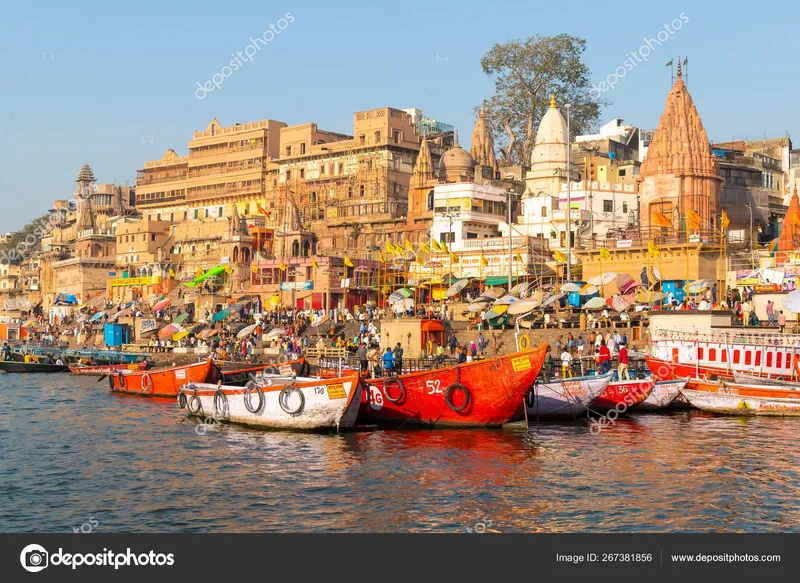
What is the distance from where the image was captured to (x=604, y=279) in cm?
4941

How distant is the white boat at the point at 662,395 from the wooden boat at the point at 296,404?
10554mm

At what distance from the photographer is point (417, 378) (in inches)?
1174

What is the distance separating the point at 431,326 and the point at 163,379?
1260 centimetres

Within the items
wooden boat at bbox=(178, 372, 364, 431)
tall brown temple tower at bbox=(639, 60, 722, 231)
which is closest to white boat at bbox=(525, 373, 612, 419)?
wooden boat at bbox=(178, 372, 364, 431)

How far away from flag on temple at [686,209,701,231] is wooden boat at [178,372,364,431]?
27316 millimetres

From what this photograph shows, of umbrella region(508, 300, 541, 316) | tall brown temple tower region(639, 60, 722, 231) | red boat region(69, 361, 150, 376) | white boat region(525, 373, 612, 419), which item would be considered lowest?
red boat region(69, 361, 150, 376)

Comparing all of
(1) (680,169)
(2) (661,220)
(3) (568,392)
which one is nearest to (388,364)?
(3) (568,392)

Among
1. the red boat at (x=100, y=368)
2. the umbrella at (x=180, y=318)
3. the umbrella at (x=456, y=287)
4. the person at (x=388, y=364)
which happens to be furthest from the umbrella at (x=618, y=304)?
the umbrella at (x=180, y=318)

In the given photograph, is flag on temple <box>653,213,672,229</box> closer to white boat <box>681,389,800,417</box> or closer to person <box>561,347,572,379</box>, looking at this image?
person <box>561,347,572,379</box>

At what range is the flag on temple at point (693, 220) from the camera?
50938 millimetres

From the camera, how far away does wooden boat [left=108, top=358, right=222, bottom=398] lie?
129 ft

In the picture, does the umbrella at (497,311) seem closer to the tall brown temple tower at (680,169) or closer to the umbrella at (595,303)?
the umbrella at (595,303)

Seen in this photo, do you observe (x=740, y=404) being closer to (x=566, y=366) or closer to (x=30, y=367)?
(x=566, y=366)
